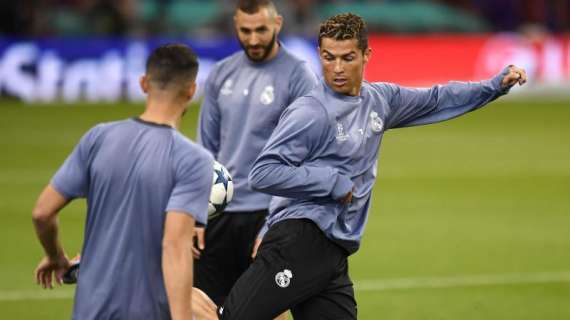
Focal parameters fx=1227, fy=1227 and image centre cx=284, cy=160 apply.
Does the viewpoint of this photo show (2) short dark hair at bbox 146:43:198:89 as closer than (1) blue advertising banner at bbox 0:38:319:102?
Yes

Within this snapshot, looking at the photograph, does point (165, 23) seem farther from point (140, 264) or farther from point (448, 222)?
point (140, 264)

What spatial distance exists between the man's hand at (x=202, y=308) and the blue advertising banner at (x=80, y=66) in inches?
657

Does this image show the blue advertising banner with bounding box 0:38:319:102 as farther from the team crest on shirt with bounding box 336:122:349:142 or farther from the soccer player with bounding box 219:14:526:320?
the team crest on shirt with bounding box 336:122:349:142

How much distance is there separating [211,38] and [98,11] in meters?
2.42

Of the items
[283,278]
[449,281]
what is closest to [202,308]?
[283,278]

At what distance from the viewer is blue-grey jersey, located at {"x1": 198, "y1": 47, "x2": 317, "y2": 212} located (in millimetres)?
8359

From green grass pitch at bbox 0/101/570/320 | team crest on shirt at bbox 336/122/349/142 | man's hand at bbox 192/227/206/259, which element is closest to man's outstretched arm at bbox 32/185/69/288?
team crest on shirt at bbox 336/122/349/142

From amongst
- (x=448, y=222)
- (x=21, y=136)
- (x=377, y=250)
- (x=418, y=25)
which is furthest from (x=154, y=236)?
(x=418, y=25)

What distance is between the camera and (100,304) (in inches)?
223

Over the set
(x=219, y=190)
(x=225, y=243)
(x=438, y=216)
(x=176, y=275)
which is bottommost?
(x=438, y=216)

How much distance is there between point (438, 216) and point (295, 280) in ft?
26.8

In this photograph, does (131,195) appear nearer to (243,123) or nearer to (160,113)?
(160,113)

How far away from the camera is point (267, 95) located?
8406mm

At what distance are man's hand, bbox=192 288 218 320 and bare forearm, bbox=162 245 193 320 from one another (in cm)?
119
